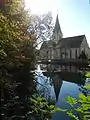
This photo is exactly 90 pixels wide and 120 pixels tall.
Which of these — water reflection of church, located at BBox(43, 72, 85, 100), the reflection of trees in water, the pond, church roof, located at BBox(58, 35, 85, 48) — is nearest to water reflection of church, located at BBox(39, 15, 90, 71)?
church roof, located at BBox(58, 35, 85, 48)

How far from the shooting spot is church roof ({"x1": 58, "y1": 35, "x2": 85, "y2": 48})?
105 metres

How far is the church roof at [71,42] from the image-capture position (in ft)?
344

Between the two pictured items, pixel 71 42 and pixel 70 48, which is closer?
pixel 70 48

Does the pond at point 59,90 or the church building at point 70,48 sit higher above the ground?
the church building at point 70,48

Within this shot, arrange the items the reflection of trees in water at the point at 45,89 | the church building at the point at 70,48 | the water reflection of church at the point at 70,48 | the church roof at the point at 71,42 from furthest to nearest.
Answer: the church roof at the point at 71,42, the church building at the point at 70,48, the water reflection of church at the point at 70,48, the reflection of trees in water at the point at 45,89

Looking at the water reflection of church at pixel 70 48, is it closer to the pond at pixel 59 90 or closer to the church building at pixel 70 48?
the church building at pixel 70 48

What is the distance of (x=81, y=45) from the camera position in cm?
10288

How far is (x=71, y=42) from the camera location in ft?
364

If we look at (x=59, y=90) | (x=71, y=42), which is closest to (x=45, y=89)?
(x=59, y=90)

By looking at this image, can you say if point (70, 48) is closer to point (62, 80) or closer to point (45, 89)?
point (62, 80)

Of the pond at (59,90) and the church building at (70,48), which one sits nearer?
the pond at (59,90)

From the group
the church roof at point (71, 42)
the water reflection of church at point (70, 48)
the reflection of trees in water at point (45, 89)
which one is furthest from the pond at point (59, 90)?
the church roof at point (71, 42)

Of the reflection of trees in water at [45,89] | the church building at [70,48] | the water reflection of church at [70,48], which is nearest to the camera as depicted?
the reflection of trees in water at [45,89]

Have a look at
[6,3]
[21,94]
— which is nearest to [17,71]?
[21,94]
